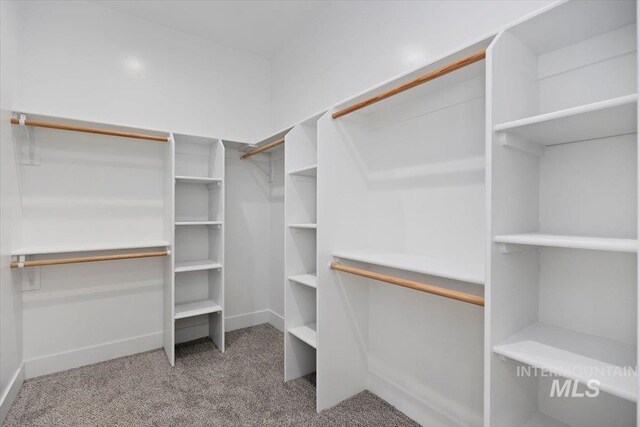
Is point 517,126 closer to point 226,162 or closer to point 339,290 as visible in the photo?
point 339,290

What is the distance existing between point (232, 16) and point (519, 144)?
2.62 meters

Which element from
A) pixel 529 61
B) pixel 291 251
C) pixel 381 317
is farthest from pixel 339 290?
pixel 529 61

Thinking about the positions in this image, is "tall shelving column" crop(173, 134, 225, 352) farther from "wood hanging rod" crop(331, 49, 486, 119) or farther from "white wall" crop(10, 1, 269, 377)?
"wood hanging rod" crop(331, 49, 486, 119)

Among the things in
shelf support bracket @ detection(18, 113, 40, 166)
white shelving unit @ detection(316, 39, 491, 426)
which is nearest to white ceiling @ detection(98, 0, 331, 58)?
shelf support bracket @ detection(18, 113, 40, 166)

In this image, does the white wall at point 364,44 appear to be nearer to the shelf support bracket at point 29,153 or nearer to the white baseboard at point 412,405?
the white baseboard at point 412,405

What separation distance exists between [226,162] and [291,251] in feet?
4.54

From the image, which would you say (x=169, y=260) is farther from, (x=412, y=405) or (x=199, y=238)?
(x=412, y=405)

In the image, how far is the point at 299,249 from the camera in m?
2.36

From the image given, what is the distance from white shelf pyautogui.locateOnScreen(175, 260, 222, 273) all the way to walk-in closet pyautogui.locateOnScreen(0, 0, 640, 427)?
0.03 meters

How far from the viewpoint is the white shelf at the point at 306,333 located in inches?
81.5

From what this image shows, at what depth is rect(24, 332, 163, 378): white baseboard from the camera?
234cm

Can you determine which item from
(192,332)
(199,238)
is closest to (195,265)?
(199,238)

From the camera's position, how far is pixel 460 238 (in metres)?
1.59

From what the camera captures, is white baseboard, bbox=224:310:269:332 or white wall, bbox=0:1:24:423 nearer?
white wall, bbox=0:1:24:423
